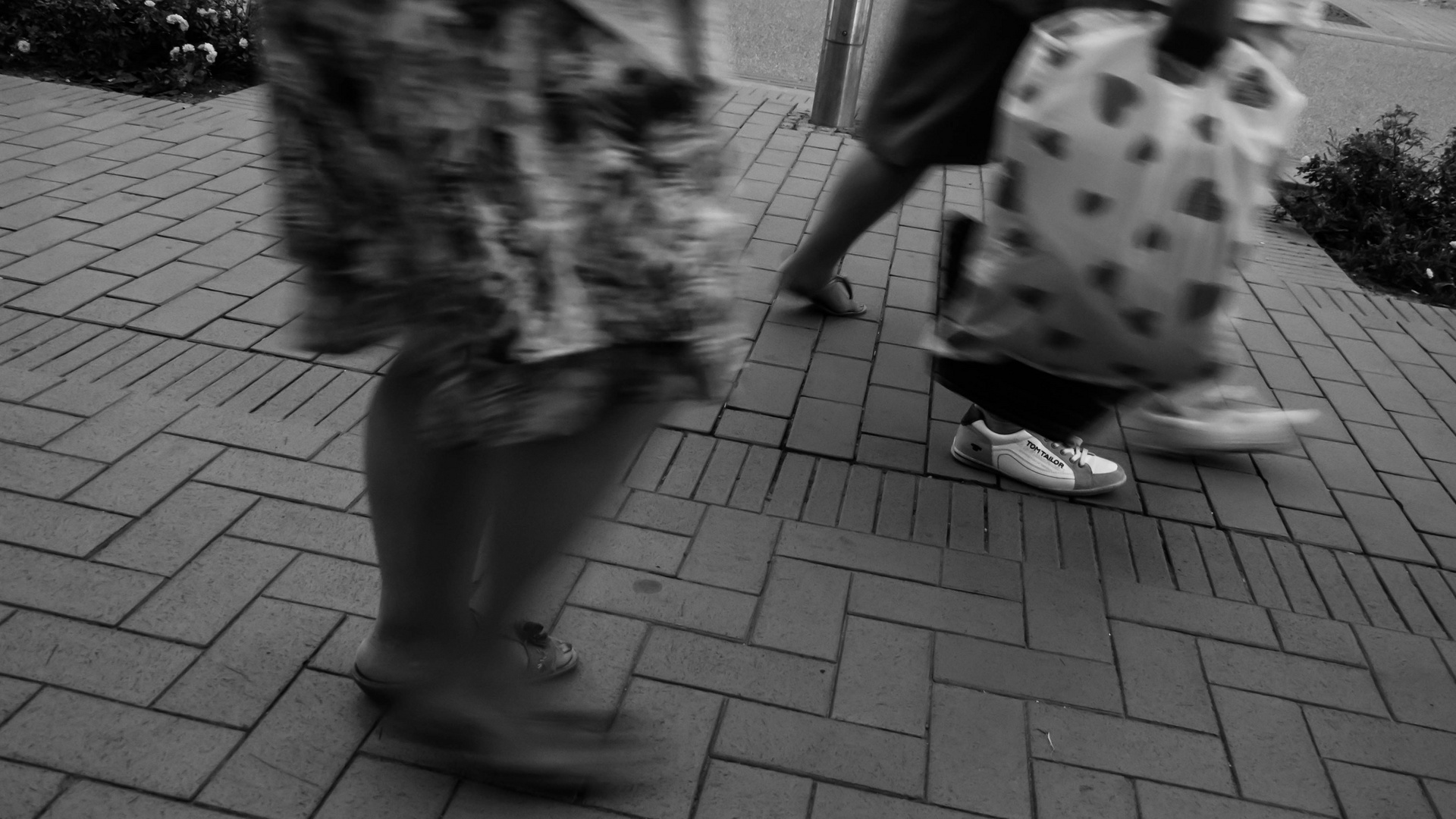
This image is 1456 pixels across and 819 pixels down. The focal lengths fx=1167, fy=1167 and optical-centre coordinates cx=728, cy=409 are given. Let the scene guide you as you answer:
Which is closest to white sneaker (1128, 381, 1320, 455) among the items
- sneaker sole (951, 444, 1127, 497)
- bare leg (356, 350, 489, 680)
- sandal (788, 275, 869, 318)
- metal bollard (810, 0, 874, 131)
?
sneaker sole (951, 444, 1127, 497)

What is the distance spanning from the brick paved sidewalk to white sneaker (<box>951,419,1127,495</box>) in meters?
0.05

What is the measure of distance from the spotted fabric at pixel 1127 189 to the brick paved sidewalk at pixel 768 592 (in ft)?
2.12

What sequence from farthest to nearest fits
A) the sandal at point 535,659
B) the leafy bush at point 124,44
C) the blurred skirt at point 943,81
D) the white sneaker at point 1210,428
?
the leafy bush at point 124,44 → the white sneaker at point 1210,428 → the blurred skirt at point 943,81 → the sandal at point 535,659

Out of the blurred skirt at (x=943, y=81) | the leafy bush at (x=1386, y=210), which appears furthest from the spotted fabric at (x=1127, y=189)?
the leafy bush at (x=1386, y=210)

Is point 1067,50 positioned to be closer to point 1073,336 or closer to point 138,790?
point 1073,336

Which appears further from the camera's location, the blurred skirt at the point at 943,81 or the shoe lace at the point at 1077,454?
the shoe lace at the point at 1077,454

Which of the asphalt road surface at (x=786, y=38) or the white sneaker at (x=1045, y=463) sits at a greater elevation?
the asphalt road surface at (x=786, y=38)

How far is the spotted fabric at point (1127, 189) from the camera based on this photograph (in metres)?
1.66

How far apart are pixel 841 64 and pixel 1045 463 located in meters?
3.01

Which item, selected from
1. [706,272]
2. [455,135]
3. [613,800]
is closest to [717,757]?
[613,800]

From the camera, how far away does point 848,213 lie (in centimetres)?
303

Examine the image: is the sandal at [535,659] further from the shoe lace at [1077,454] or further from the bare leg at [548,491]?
the shoe lace at [1077,454]

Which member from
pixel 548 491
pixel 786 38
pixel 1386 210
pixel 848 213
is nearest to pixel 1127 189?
pixel 548 491

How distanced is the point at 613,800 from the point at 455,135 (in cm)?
101
